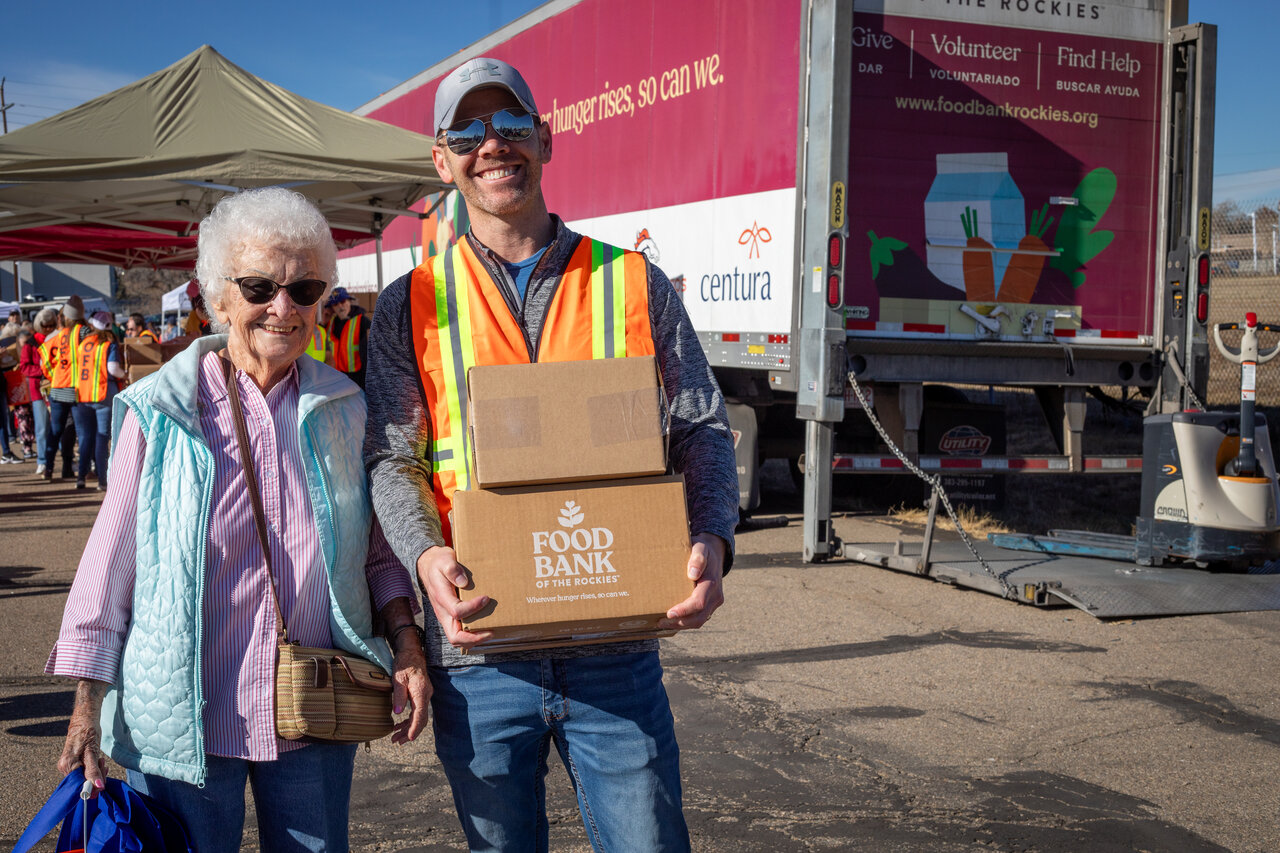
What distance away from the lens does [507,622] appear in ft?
6.07

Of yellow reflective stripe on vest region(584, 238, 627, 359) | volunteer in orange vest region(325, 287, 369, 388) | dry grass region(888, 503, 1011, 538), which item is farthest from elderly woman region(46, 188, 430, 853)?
volunteer in orange vest region(325, 287, 369, 388)

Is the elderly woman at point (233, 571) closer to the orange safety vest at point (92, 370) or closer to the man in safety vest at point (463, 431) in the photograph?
the man in safety vest at point (463, 431)

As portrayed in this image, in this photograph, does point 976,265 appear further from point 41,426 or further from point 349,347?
point 41,426

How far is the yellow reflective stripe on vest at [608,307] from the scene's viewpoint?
82.1 inches

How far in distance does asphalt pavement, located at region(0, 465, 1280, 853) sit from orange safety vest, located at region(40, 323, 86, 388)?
18.7 ft

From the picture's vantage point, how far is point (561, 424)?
1.88 metres

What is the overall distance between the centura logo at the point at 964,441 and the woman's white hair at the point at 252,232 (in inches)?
273

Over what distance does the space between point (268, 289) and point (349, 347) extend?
836cm

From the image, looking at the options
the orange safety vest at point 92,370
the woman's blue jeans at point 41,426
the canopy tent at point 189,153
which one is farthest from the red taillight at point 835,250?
the woman's blue jeans at point 41,426

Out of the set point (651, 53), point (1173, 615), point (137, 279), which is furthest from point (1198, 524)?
point (137, 279)

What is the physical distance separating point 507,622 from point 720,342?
6312mm

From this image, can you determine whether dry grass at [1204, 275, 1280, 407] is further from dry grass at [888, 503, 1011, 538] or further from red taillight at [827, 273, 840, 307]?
red taillight at [827, 273, 840, 307]

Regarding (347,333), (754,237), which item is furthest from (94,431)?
(754,237)

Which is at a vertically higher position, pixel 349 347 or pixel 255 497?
pixel 349 347
